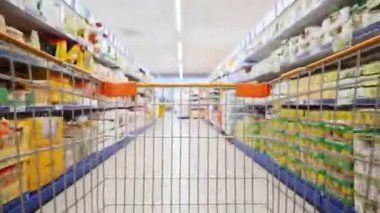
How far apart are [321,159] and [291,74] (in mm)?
629

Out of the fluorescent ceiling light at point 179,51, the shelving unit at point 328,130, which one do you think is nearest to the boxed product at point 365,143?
the shelving unit at point 328,130

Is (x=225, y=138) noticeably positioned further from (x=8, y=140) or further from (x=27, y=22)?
(x=27, y=22)

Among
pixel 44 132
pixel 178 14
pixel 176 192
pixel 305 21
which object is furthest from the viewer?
pixel 178 14

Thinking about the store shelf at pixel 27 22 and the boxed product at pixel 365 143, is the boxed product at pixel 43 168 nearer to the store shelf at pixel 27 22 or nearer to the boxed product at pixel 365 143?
the store shelf at pixel 27 22

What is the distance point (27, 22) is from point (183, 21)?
5.91 metres

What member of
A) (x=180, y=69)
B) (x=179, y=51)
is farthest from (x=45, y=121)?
(x=180, y=69)

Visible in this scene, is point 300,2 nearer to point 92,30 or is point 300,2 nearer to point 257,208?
point 257,208

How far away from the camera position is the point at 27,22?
8.87 ft

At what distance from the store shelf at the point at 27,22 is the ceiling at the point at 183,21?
3.77m

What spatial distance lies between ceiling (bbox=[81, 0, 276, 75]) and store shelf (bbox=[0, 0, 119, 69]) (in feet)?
12.4

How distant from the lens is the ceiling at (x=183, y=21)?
692cm

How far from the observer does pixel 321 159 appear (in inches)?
75.0

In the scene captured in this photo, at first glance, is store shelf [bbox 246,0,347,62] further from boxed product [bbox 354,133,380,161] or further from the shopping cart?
boxed product [bbox 354,133,380,161]

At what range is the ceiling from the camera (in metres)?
6.92
